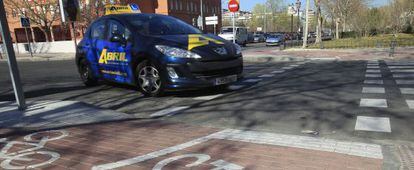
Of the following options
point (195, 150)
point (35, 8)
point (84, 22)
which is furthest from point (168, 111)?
point (35, 8)

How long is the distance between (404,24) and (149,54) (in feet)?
133

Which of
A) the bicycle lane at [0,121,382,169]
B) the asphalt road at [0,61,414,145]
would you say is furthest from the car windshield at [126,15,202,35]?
the bicycle lane at [0,121,382,169]

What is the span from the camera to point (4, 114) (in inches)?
225

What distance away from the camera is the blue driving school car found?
644 centimetres

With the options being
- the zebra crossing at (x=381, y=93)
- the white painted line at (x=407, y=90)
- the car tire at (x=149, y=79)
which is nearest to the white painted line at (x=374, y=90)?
the zebra crossing at (x=381, y=93)

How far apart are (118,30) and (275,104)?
11.4ft

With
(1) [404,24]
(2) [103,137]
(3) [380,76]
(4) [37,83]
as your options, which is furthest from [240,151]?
(1) [404,24]

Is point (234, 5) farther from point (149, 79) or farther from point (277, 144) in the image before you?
point (277, 144)

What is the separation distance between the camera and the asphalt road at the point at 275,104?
15.7 feet

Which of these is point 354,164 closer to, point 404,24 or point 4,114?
point 4,114

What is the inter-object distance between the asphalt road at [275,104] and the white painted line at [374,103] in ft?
0.34

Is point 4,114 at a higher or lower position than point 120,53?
lower

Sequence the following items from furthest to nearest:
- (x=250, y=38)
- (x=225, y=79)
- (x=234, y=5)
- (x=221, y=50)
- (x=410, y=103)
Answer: (x=250, y=38), (x=234, y=5), (x=225, y=79), (x=221, y=50), (x=410, y=103)

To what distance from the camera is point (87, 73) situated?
8703 mm
